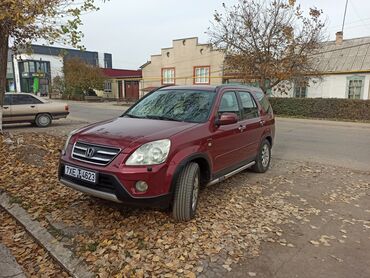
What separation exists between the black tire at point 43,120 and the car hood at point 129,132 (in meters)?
10.2

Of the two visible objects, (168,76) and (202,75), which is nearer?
(202,75)

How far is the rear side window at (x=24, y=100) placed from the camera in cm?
1238

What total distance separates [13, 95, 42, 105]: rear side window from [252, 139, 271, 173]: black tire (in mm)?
10343

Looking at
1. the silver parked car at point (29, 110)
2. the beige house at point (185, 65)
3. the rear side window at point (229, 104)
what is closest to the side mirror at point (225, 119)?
the rear side window at point (229, 104)

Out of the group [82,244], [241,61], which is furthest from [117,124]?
[241,61]

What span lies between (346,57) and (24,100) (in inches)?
910

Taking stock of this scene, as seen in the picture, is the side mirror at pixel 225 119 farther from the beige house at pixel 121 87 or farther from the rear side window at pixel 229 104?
the beige house at pixel 121 87

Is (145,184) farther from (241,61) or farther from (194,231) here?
(241,61)

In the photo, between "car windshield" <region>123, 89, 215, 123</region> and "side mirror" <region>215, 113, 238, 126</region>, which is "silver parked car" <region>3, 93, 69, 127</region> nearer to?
"car windshield" <region>123, 89, 215, 123</region>

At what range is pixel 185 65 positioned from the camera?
107 ft

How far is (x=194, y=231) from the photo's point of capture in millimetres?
3666

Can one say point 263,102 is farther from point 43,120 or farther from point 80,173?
point 43,120

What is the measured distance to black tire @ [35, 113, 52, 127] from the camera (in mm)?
13157

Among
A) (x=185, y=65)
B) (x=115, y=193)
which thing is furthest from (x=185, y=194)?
(x=185, y=65)
